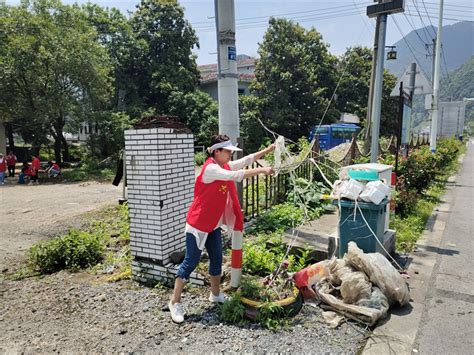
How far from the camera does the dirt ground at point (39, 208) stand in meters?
6.10

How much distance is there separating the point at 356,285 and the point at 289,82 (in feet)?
72.1

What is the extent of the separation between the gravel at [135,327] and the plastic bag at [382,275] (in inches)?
21.7

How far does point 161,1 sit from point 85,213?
20.4 meters

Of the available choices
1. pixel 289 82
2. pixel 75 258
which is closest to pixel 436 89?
pixel 289 82

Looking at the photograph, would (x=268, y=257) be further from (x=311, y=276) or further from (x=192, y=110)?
(x=192, y=110)

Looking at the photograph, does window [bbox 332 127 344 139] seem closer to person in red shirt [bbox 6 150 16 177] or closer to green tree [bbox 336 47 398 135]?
green tree [bbox 336 47 398 135]

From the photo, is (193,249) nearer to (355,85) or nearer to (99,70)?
(99,70)

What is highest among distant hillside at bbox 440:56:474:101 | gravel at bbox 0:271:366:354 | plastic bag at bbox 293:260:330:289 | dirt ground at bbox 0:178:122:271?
distant hillside at bbox 440:56:474:101

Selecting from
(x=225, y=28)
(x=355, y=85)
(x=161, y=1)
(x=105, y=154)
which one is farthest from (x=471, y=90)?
(x=225, y=28)

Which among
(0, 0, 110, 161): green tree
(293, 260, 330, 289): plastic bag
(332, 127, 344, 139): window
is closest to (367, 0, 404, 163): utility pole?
(293, 260, 330, 289): plastic bag

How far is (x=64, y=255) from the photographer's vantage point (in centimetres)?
462

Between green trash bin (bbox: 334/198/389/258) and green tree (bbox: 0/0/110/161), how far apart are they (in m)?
15.8

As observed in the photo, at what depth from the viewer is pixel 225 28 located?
17.0 ft

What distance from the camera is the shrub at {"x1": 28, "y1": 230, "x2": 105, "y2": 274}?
4594mm
